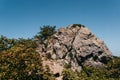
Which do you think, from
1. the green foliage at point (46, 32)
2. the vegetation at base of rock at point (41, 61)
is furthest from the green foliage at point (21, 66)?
the green foliage at point (46, 32)

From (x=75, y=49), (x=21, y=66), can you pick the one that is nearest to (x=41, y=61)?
(x=21, y=66)

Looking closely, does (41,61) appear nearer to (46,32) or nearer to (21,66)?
(21,66)

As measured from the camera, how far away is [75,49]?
281ft

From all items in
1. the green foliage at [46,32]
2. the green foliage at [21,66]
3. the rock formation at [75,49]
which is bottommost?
the green foliage at [21,66]

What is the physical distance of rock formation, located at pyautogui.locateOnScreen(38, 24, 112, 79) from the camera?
273 ft

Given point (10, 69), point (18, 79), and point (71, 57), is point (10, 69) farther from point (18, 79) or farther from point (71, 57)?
point (71, 57)

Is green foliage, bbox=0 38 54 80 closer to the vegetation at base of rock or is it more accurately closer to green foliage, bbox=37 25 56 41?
the vegetation at base of rock

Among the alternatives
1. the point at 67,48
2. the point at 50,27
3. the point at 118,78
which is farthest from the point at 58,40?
the point at 118,78

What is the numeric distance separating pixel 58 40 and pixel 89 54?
12.3 meters

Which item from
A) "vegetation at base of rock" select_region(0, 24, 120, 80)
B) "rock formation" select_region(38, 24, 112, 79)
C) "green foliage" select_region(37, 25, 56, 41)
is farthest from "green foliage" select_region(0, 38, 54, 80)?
"green foliage" select_region(37, 25, 56, 41)

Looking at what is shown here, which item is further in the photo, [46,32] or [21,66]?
[46,32]

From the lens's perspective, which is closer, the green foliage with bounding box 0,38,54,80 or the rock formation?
the green foliage with bounding box 0,38,54,80

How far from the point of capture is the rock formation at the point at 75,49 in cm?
8306

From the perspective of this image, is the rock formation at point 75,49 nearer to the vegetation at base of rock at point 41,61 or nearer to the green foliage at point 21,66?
the vegetation at base of rock at point 41,61
